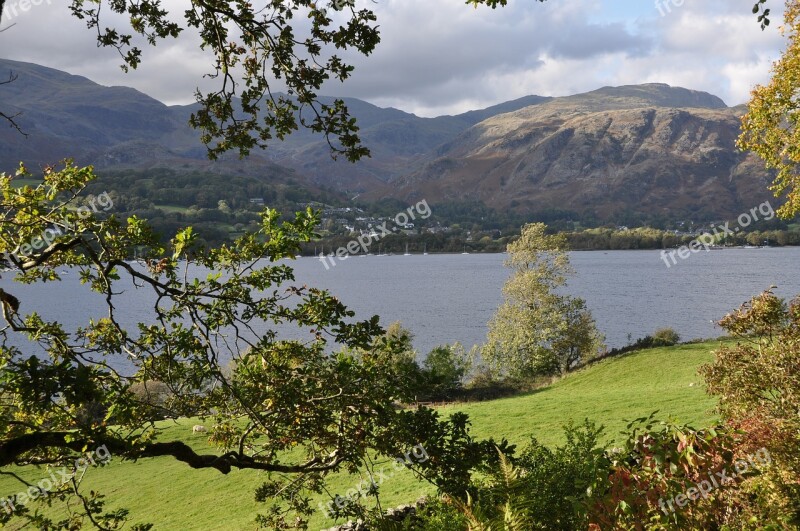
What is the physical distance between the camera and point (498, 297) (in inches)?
3989

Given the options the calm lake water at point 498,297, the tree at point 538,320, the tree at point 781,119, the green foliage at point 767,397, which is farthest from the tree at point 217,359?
the calm lake water at point 498,297

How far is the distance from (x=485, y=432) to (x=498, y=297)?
78.4 meters

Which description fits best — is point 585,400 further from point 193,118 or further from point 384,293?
point 384,293

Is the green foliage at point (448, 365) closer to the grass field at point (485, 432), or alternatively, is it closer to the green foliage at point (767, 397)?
the grass field at point (485, 432)

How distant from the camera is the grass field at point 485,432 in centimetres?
1903

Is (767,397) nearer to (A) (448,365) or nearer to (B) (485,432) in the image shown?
(B) (485,432)

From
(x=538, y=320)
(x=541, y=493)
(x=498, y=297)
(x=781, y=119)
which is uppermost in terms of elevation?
(x=781, y=119)

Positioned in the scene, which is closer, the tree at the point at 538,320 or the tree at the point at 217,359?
the tree at the point at 217,359

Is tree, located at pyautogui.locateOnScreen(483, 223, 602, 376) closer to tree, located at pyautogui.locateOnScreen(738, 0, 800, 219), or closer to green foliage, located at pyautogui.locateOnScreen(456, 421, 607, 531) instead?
tree, located at pyautogui.locateOnScreen(738, 0, 800, 219)

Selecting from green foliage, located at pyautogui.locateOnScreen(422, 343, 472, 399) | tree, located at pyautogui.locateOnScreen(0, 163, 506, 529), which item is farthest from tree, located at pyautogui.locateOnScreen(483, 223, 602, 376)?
tree, located at pyautogui.locateOnScreen(0, 163, 506, 529)

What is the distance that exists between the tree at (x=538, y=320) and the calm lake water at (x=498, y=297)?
648 inches

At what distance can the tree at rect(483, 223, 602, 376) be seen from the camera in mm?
43719

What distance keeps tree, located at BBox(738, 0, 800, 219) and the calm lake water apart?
4614cm

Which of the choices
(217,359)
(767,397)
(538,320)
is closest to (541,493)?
(217,359)
